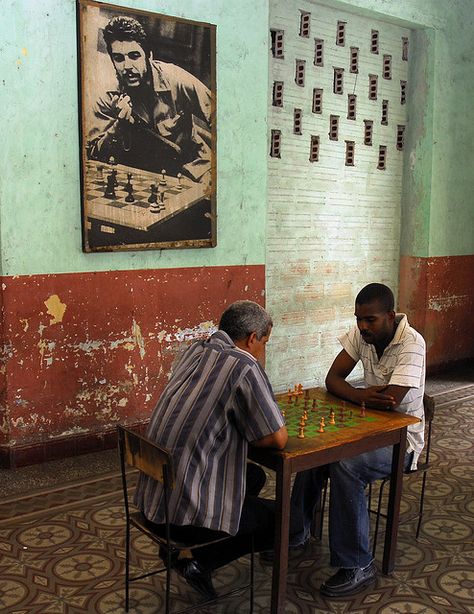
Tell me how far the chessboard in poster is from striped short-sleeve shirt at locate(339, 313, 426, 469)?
223 cm

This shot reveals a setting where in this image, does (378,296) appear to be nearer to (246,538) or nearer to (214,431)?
(214,431)

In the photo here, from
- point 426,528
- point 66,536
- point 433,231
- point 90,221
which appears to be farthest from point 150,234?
point 433,231

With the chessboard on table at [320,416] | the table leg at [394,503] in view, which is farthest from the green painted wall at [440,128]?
the table leg at [394,503]

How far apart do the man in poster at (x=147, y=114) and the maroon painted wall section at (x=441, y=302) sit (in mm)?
3297

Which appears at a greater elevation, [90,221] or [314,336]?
[90,221]

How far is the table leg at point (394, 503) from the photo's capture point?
3.38 m

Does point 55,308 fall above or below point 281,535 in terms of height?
above

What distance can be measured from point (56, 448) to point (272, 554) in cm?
206

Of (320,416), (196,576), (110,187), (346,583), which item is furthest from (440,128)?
(196,576)

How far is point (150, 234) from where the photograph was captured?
17.5 feet

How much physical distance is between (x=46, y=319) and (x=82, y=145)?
1254mm

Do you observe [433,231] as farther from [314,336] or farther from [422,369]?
[422,369]

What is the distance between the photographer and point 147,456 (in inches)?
110

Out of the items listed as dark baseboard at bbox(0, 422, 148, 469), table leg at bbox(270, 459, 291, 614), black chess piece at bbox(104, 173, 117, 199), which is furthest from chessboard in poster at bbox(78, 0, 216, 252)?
table leg at bbox(270, 459, 291, 614)
